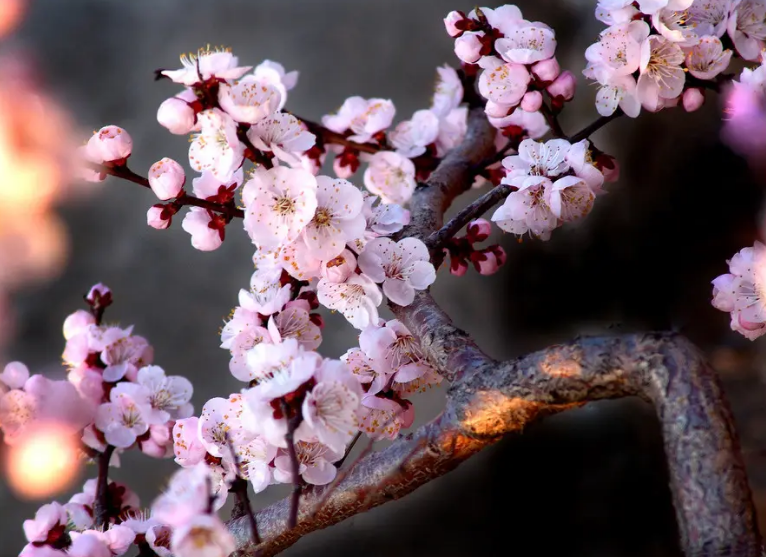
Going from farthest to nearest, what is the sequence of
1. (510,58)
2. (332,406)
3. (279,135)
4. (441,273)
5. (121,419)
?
(441,273) < (121,419) < (510,58) < (279,135) < (332,406)

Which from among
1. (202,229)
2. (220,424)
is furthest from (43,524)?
(202,229)

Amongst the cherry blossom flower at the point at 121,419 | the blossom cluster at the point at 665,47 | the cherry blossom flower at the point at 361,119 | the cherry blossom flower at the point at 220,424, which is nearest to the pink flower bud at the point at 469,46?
the blossom cluster at the point at 665,47

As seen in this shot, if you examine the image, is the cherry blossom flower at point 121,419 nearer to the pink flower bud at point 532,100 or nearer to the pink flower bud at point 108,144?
the pink flower bud at point 108,144

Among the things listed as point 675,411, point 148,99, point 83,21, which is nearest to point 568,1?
point 148,99

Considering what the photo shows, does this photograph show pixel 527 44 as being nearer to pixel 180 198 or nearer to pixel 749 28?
pixel 749 28

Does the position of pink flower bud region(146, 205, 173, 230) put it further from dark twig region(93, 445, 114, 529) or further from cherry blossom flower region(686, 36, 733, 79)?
cherry blossom flower region(686, 36, 733, 79)

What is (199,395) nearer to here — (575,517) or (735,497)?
(575,517)

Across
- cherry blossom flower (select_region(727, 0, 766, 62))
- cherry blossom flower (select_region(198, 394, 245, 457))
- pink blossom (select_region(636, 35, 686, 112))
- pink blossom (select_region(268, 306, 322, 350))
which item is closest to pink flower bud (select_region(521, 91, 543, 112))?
pink blossom (select_region(636, 35, 686, 112))
